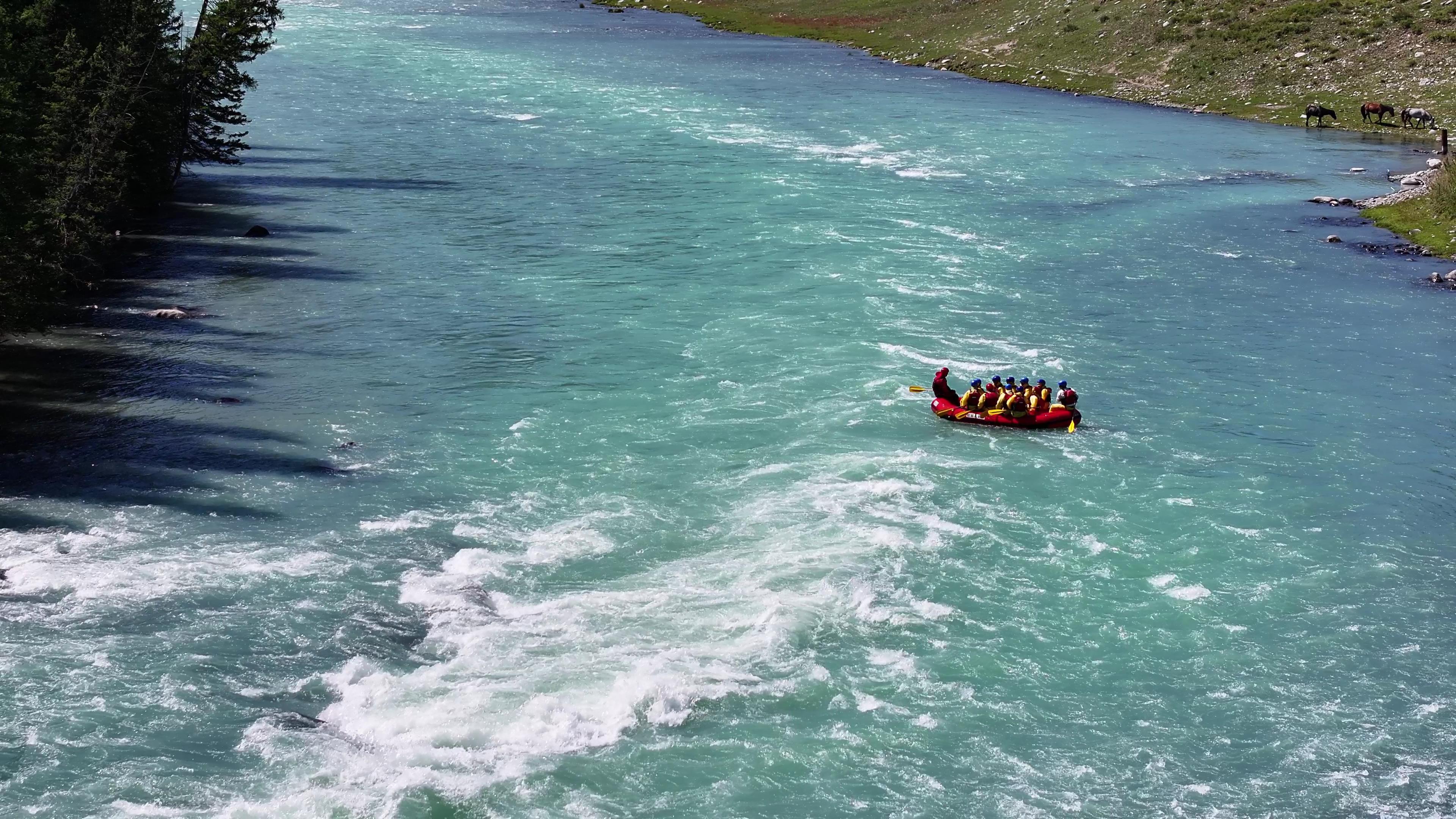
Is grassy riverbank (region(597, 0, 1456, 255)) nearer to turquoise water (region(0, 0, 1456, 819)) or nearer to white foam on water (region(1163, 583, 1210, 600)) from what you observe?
turquoise water (region(0, 0, 1456, 819))

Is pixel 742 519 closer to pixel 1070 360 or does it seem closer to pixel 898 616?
pixel 898 616

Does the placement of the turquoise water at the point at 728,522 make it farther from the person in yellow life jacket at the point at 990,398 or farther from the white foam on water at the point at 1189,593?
the person in yellow life jacket at the point at 990,398

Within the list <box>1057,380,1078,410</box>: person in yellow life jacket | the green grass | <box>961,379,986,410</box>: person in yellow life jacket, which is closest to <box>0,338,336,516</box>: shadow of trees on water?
<box>961,379,986,410</box>: person in yellow life jacket

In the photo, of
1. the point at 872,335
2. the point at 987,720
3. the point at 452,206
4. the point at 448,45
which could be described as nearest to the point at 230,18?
the point at 452,206

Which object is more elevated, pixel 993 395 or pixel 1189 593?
pixel 993 395

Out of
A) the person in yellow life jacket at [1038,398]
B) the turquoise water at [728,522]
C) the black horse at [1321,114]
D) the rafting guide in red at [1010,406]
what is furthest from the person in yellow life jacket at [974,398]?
the black horse at [1321,114]

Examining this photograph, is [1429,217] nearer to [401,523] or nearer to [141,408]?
[401,523]

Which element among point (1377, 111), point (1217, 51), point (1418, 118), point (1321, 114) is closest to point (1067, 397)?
point (1418, 118)
